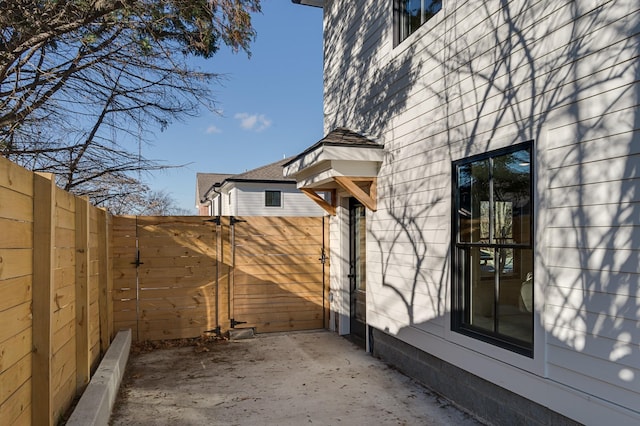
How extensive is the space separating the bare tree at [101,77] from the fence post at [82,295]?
82.5 inches

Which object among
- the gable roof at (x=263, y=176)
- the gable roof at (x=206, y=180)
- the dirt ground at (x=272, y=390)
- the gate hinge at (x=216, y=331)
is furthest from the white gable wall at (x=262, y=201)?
the dirt ground at (x=272, y=390)

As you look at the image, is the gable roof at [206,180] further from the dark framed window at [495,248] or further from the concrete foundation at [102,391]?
the dark framed window at [495,248]

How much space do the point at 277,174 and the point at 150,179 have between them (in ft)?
41.3

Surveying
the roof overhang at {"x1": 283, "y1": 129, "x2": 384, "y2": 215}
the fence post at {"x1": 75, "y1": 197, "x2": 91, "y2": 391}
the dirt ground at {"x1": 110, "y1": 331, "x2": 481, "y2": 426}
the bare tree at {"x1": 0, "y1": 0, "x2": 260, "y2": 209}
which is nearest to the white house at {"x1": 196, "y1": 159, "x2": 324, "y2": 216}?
the bare tree at {"x1": 0, "y1": 0, "x2": 260, "y2": 209}

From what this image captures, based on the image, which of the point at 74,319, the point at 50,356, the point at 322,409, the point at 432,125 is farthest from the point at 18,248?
the point at 432,125

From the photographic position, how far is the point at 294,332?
21.9ft

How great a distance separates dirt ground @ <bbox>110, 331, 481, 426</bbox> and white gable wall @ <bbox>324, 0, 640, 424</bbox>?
1.88ft

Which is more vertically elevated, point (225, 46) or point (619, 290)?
point (225, 46)

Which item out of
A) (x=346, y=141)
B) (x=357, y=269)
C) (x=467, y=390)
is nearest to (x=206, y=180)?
(x=357, y=269)

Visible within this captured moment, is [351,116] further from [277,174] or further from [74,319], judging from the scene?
[277,174]

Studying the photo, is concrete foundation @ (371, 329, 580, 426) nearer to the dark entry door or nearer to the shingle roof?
the dark entry door

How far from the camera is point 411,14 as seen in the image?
15.4 feet

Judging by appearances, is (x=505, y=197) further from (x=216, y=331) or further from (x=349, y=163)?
(x=216, y=331)

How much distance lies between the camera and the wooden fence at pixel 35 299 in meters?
1.82
